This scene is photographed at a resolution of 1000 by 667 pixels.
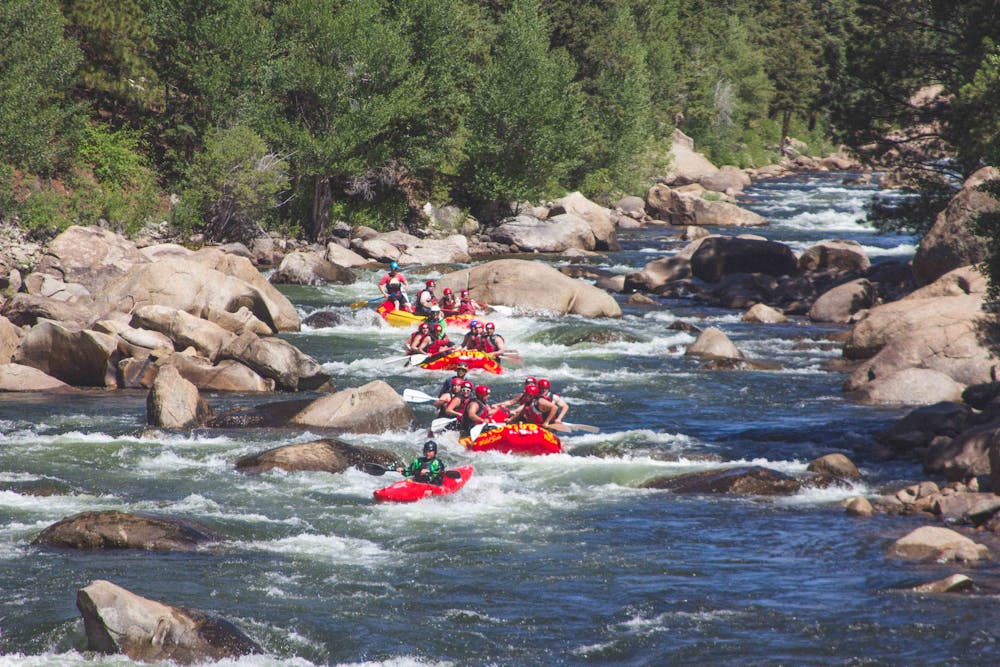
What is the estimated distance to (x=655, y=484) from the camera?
51.3ft

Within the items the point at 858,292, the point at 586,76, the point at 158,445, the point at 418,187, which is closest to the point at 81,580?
the point at 158,445

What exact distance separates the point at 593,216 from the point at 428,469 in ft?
106

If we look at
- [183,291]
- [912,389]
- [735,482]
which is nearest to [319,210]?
[183,291]

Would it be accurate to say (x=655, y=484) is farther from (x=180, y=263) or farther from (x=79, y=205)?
(x=79, y=205)

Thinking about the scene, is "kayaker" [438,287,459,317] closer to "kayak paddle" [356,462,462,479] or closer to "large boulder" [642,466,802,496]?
"kayak paddle" [356,462,462,479]

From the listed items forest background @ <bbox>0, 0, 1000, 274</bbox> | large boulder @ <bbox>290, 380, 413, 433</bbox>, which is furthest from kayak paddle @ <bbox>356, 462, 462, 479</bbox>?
forest background @ <bbox>0, 0, 1000, 274</bbox>

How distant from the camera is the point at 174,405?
17984 mm

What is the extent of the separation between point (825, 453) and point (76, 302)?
56.2 feet

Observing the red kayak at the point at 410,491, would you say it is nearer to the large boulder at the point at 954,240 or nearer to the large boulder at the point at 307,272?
the large boulder at the point at 954,240

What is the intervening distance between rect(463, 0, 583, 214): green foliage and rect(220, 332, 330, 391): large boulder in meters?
24.8

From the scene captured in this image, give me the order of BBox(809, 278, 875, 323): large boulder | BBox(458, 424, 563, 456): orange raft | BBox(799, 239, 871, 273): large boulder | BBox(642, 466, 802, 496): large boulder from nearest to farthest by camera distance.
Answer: BBox(642, 466, 802, 496): large boulder < BBox(458, 424, 563, 456): orange raft < BBox(809, 278, 875, 323): large boulder < BBox(799, 239, 871, 273): large boulder

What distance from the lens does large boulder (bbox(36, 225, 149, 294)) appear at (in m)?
27.2

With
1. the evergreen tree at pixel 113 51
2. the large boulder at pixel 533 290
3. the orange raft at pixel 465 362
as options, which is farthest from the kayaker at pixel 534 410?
the evergreen tree at pixel 113 51

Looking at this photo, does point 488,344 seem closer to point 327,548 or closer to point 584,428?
point 584,428
